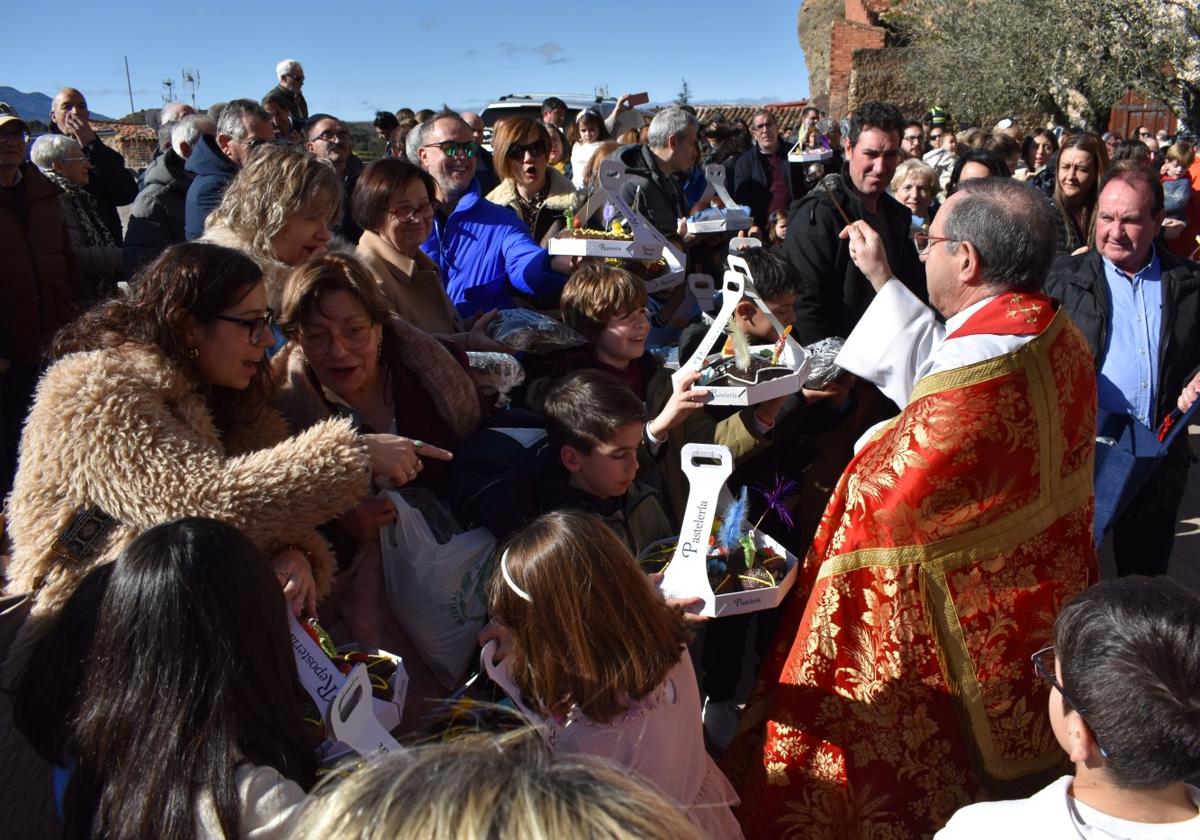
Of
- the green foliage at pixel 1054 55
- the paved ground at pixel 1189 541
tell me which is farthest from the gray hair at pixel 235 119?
the green foliage at pixel 1054 55

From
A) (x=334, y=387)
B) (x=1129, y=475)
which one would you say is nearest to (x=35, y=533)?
(x=334, y=387)

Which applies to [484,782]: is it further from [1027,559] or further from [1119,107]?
[1119,107]

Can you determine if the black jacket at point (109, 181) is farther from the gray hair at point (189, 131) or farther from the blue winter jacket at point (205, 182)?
the blue winter jacket at point (205, 182)

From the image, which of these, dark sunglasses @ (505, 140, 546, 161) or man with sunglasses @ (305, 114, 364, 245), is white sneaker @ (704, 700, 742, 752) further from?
man with sunglasses @ (305, 114, 364, 245)

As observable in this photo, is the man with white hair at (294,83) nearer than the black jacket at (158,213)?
No

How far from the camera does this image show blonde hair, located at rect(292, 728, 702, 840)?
33.4 inches

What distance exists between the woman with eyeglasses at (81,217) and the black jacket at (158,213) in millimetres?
118

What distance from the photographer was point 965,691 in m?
2.37

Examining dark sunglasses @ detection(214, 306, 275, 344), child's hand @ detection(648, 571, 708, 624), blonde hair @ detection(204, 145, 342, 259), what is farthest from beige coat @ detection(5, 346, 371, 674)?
blonde hair @ detection(204, 145, 342, 259)

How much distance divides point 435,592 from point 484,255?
2.10 metres

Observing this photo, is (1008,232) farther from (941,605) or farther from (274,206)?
(274,206)

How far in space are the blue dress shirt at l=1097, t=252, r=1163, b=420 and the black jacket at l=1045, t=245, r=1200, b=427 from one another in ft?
0.07

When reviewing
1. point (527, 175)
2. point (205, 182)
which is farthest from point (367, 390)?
point (527, 175)

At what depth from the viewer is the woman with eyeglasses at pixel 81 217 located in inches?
198
